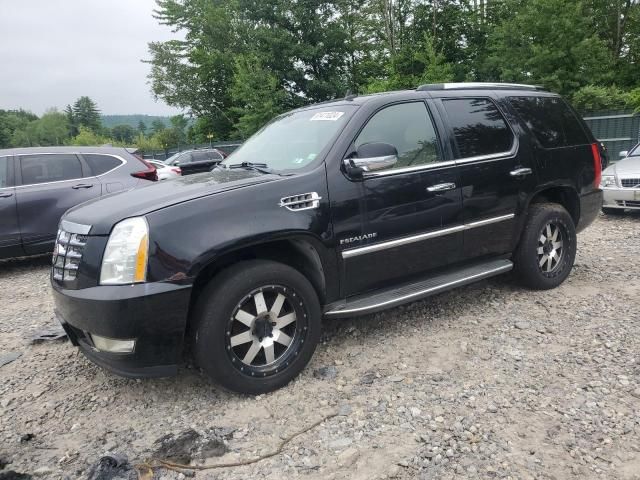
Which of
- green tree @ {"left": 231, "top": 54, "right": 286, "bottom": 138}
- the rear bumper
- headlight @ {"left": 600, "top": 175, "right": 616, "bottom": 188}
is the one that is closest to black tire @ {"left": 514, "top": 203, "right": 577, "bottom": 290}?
the rear bumper

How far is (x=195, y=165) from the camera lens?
4.43 m

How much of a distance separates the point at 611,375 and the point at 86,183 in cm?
640

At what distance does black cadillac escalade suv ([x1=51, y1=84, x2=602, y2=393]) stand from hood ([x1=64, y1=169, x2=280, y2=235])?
0.7 inches

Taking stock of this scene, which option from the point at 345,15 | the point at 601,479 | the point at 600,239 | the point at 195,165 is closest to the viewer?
the point at 601,479

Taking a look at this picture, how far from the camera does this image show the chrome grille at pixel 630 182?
25.0ft

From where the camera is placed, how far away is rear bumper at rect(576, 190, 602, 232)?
466 centimetres

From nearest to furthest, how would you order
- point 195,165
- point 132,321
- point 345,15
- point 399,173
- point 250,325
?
1. point 132,321
2. point 250,325
3. point 399,173
4. point 195,165
5. point 345,15

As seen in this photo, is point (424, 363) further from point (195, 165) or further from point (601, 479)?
point (195, 165)

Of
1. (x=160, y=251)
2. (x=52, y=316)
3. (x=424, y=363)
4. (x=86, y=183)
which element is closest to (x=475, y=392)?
(x=424, y=363)

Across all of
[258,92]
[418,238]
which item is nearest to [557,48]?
[258,92]

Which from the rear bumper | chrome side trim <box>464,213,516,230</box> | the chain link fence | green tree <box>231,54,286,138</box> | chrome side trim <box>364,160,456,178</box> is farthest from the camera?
green tree <box>231,54,286,138</box>

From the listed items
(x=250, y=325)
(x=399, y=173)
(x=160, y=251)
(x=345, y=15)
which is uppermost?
(x=345, y=15)

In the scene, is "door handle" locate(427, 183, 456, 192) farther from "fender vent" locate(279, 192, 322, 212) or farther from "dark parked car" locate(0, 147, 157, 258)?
"dark parked car" locate(0, 147, 157, 258)

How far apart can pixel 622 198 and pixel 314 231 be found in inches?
269
